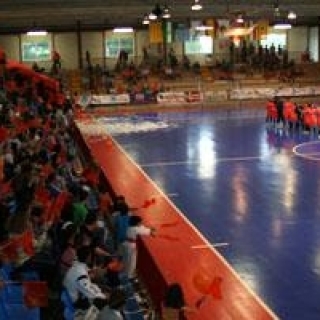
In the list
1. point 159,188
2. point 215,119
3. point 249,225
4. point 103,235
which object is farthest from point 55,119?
point 215,119

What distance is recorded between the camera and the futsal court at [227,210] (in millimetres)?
10961

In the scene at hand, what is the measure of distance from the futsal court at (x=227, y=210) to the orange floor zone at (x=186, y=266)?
0.02 meters

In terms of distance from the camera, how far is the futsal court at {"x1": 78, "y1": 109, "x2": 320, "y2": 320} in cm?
1096

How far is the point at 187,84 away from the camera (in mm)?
46156

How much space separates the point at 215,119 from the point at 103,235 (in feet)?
78.8

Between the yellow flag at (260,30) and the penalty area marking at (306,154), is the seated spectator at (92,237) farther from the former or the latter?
the yellow flag at (260,30)

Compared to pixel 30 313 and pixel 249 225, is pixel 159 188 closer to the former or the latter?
pixel 249 225

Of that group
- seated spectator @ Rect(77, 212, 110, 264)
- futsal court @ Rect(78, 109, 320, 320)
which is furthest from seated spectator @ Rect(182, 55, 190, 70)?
seated spectator @ Rect(77, 212, 110, 264)

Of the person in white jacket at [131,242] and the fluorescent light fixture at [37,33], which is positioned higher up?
the fluorescent light fixture at [37,33]

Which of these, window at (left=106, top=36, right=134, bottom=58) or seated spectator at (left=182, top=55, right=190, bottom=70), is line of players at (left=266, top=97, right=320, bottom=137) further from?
window at (left=106, top=36, right=134, bottom=58)

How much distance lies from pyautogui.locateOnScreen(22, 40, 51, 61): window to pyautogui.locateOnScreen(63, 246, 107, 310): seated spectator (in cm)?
4126

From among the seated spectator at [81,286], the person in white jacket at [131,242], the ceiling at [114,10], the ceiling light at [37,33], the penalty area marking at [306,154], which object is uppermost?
the ceiling at [114,10]

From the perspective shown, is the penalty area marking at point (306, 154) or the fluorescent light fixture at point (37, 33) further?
the fluorescent light fixture at point (37, 33)

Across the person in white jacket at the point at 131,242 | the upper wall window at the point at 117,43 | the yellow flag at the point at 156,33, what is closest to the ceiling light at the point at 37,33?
the upper wall window at the point at 117,43
